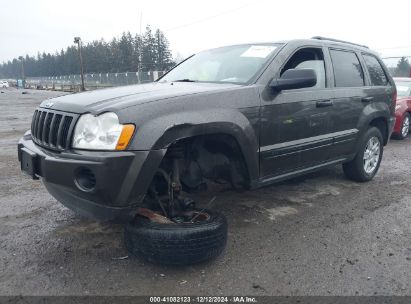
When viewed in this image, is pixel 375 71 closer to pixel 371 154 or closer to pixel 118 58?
pixel 371 154

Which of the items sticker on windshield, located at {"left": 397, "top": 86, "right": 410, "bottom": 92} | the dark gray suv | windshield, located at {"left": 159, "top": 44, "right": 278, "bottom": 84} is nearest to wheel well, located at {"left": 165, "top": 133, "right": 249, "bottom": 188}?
the dark gray suv

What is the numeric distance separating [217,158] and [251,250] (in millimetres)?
842

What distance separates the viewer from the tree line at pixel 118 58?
54.6 metres

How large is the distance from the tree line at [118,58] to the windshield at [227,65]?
24.9 meters

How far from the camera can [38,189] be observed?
16.2 ft

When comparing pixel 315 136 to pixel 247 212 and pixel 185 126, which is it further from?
pixel 185 126

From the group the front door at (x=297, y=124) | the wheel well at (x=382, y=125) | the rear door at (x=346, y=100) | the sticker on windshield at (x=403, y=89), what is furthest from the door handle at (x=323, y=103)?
the sticker on windshield at (x=403, y=89)

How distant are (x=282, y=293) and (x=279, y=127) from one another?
5.18ft

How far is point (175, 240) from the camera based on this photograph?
2773mm

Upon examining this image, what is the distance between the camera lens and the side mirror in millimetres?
3455

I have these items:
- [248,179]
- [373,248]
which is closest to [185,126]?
[248,179]

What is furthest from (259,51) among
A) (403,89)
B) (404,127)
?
(403,89)

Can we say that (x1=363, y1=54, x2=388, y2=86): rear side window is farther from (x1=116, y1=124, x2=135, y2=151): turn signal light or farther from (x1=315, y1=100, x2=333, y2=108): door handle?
(x1=116, y1=124, x2=135, y2=151): turn signal light

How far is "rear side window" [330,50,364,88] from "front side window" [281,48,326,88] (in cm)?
24
